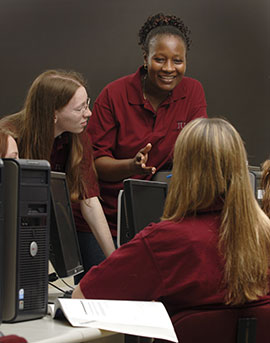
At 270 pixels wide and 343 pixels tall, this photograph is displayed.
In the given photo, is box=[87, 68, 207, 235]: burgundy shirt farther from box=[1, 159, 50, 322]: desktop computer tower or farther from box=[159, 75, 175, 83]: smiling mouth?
box=[1, 159, 50, 322]: desktop computer tower

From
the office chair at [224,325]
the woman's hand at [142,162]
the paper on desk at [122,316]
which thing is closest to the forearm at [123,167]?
the woman's hand at [142,162]

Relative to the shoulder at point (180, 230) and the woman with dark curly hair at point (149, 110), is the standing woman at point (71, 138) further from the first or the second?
the shoulder at point (180, 230)

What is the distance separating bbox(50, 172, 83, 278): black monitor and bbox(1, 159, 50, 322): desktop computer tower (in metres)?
0.36

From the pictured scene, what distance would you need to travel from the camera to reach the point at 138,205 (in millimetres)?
2135

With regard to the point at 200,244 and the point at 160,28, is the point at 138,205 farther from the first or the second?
the point at 160,28

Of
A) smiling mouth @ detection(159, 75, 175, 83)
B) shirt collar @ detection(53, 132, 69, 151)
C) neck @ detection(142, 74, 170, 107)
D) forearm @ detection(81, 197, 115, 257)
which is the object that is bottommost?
forearm @ detection(81, 197, 115, 257)

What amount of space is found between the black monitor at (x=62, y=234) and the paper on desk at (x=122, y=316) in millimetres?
452

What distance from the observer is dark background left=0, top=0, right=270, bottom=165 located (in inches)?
170

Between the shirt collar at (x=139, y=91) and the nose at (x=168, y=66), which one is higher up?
the nose at (x=168, y=66)

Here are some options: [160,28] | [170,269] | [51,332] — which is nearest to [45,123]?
[160,28]

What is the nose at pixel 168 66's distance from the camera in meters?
2.71

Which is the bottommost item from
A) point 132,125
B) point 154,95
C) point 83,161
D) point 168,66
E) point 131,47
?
point 83,161

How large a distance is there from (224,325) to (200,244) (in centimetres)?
22

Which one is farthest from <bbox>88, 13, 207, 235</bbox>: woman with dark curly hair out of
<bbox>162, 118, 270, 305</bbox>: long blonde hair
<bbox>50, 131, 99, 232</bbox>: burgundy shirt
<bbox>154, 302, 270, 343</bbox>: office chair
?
<bbox>154, 302, 270, 343</bbox>: office chair
